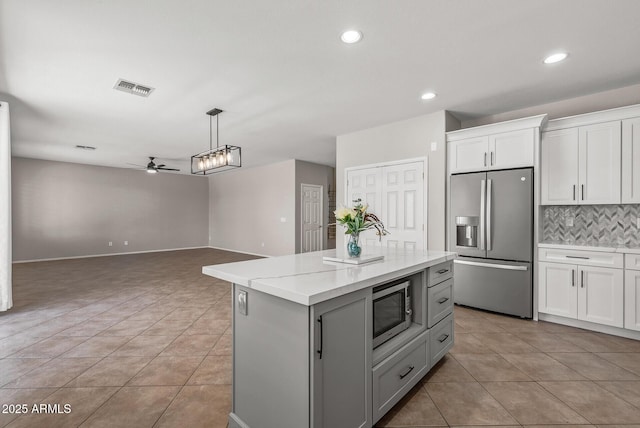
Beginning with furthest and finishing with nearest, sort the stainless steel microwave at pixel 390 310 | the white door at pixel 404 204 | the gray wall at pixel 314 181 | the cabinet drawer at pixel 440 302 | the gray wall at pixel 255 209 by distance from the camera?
the gray wall at pixel 255 209 < the gray wall at pixel 314 181 < the white door at pixel 404 204 < the cabinet drawer at pixel 440 302 < the stainless steel microwave at pixel 390 310

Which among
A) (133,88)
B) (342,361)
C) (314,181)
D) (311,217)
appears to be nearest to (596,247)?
(342,361)

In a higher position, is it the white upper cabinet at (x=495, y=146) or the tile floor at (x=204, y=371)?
the white upper cabinet at (x=495, y=146)

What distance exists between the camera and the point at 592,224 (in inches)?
137

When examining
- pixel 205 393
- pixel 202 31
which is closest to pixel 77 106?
pixel 202 31

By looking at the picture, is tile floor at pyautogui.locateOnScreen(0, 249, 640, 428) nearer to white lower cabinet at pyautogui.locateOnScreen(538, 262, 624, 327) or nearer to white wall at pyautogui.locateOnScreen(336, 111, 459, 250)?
white lower cabinet at pyautogui.locateOnScreen(538, 262, 624, 327)

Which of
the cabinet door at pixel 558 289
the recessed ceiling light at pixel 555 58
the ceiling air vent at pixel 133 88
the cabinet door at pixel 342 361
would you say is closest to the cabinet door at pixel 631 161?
Answer: the cabinet door at pixel 558 289

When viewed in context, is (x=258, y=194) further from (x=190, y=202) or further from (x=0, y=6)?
(x=0, y=6)

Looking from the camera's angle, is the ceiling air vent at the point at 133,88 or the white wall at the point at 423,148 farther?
the white wall at the point at 423,148

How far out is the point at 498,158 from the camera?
364 centimetres

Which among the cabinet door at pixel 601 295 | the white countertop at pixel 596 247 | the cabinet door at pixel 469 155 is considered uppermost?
the cabinet door at pixel 469 155

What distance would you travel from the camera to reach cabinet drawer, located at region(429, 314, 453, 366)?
7.23ft

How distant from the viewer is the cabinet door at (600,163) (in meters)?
3.12

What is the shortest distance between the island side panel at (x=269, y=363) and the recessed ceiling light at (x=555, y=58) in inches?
126

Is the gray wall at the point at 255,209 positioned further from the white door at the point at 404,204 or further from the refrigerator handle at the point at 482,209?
the refrigerator handle at the point at 482,209
